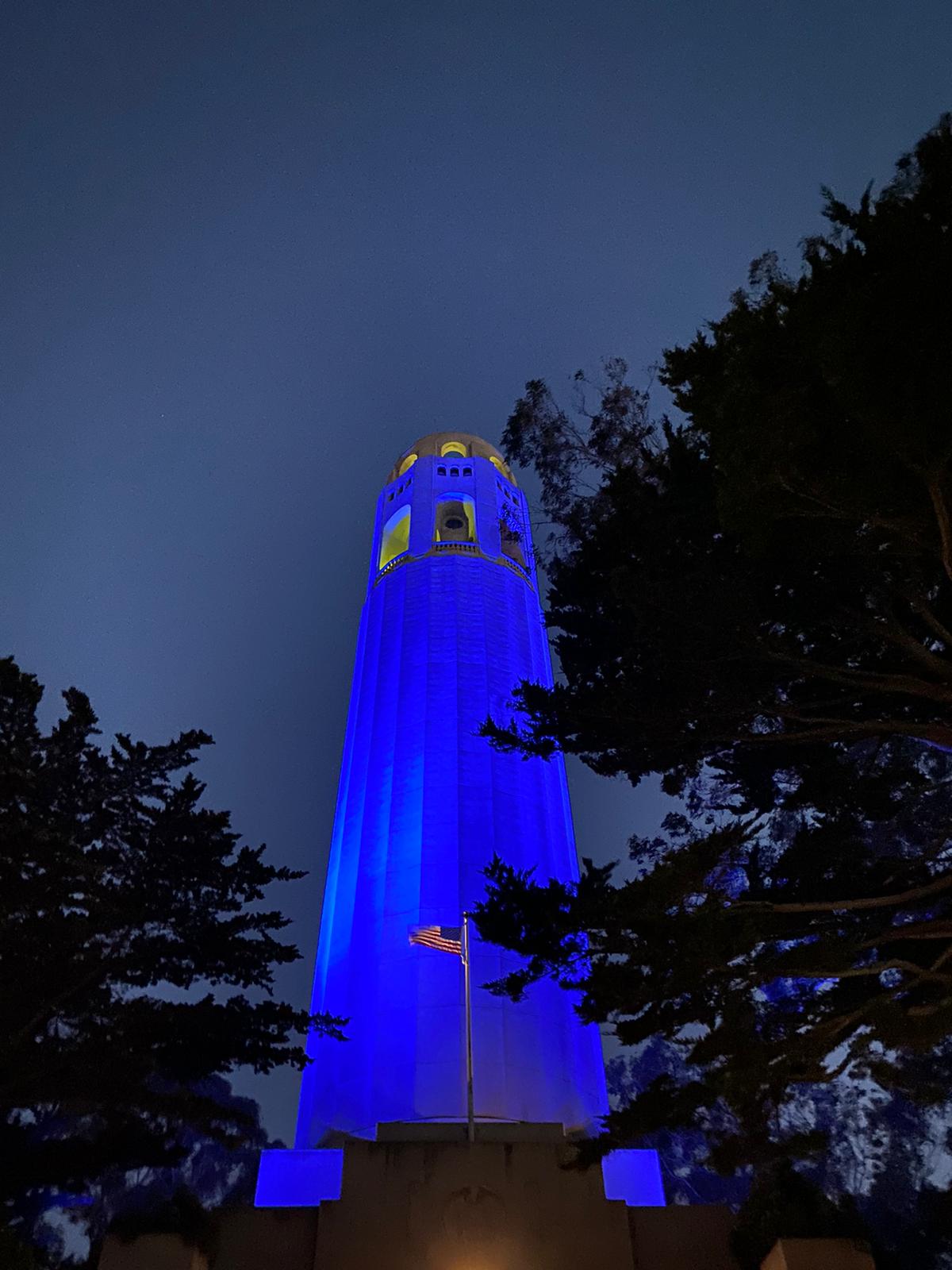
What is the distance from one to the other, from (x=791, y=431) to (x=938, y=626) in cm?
295

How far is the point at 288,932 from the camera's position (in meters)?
78.9

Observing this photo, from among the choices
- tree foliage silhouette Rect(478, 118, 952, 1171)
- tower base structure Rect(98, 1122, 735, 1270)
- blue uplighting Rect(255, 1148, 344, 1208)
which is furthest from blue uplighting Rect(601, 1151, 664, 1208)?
tree foliage silhouette Rect(478, 118, 952, 1171)

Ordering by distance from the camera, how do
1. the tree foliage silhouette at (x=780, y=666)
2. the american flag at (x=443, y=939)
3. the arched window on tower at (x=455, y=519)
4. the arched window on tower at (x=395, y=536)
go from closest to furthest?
the tree foliage silhouette at (x=780, y=666), the american flag at (x=443, y=939), the arched window on tower at (x=455, y=519), the arched window on tower at (x=395, y=536)

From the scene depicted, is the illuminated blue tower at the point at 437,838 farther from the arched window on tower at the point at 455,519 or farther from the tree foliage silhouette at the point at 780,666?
the tree foliage silhouette at the point at 780,666

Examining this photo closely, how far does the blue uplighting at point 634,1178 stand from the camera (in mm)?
16797

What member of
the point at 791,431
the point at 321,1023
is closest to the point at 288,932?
the point at 321,1023

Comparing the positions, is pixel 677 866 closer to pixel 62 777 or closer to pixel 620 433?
pixel 620 433

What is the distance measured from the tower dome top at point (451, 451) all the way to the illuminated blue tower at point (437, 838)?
1835 mm

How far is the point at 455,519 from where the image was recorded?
31.4 meters

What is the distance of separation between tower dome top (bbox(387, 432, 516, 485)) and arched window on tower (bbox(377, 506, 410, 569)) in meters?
2.13

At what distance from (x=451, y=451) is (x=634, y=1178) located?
78.5ft

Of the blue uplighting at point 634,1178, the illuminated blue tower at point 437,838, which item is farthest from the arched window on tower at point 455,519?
the blue uplighting at point 634,1178

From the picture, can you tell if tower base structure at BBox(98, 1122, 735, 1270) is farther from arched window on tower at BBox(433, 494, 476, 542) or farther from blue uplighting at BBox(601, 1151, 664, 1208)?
arched window on tower at BBox(433, 494, 476, 542)

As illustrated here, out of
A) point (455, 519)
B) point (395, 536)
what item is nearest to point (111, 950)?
point (455, 519)
